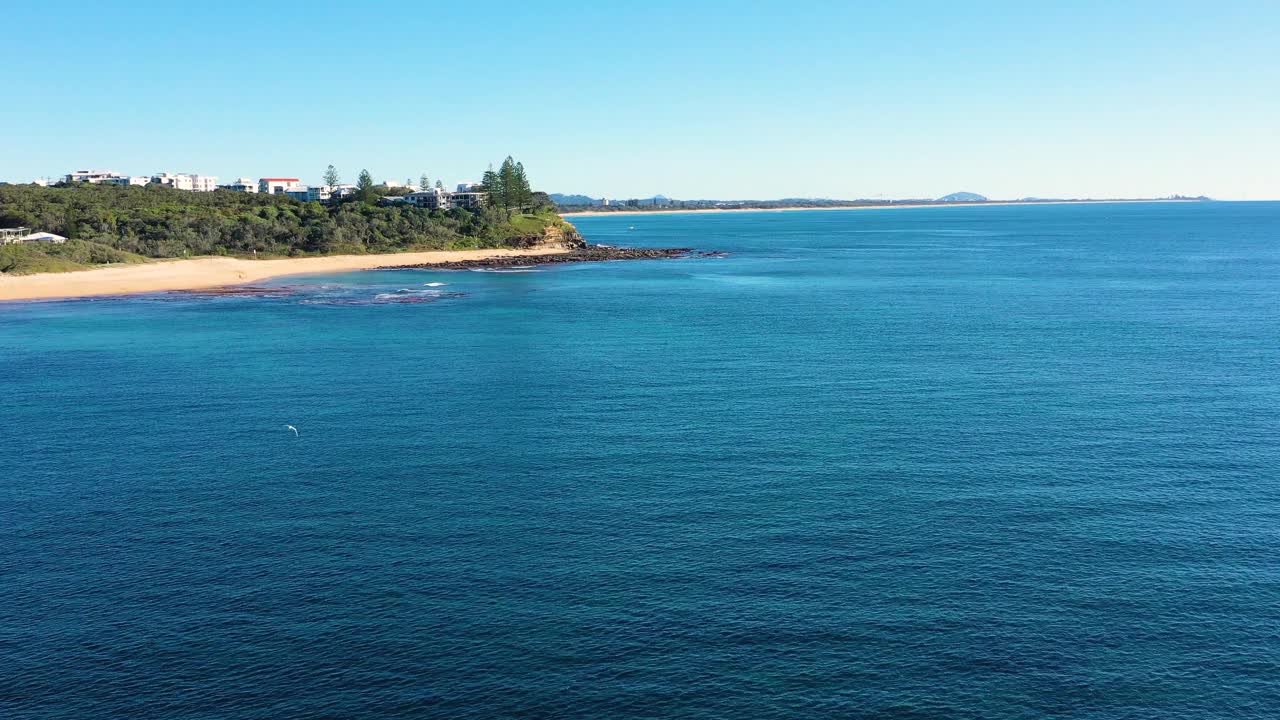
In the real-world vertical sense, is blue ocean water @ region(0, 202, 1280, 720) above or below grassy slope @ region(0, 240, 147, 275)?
below

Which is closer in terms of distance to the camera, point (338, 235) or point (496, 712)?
point (496, 712)

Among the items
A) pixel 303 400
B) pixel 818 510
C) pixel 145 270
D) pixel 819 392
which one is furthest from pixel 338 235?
pixel 818 510

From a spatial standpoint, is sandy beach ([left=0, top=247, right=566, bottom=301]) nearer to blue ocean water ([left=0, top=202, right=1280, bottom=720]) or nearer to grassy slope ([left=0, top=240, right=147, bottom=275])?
grassy slope ([left=0, top=240, right=147, bottom=275])

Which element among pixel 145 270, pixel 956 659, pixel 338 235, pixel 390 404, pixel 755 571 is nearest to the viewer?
pixel 956 659

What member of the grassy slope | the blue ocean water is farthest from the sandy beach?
the blue ocean water

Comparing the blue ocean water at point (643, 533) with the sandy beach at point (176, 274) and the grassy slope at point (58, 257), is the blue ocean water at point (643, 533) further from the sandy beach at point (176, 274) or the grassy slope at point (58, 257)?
the grassy slope at point (58, 257)

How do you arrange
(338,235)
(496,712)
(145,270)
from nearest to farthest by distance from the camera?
(496,712) → (145,270) → (338,235)

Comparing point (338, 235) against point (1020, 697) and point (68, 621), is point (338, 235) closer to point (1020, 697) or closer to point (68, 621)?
point (68, 621)
